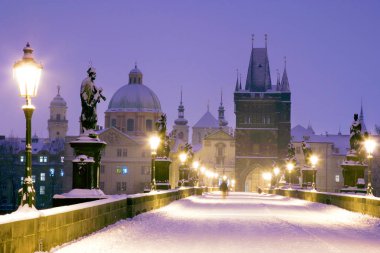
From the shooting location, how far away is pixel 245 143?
14388cm

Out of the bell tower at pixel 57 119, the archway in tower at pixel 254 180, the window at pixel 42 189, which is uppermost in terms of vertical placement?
the bell tower at pixel 57 119

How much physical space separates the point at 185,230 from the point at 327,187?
133469 mm

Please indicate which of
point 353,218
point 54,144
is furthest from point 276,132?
point 353,218

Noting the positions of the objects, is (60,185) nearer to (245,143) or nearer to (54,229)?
(245,143)

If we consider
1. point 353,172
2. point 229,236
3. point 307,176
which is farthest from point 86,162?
point 307,176

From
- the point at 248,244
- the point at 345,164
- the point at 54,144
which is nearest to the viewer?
the point at 248,244

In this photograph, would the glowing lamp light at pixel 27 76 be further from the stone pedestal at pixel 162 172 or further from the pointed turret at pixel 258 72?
the pointed turret at pixel 258 72

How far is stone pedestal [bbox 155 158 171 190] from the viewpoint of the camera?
44219 millimetres

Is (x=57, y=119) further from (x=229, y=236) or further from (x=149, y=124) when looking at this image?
(x=229, y=236)

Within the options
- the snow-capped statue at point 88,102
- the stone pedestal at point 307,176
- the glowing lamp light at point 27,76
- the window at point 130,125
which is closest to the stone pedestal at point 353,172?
the stone pedestal at point 307,176

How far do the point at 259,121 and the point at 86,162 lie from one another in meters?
123

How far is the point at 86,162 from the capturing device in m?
23.8

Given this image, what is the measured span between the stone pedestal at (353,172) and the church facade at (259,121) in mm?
103923

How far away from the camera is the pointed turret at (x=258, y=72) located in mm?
144875
